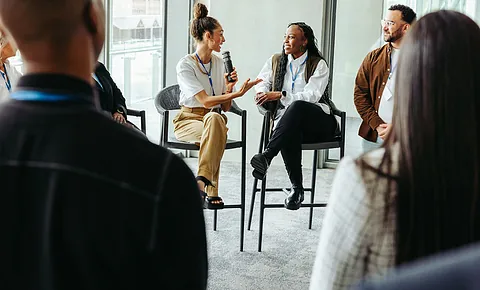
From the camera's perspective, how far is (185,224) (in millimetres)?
982

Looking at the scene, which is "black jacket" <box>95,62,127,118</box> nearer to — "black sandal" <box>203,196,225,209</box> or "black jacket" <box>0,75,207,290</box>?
"black sandal" <box>203,196,225,209</box>

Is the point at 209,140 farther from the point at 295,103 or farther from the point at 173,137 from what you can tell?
the point at 295,103

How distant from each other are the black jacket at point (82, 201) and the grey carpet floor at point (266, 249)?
2.57 meters

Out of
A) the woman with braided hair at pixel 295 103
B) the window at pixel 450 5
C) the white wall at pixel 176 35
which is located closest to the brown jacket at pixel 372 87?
the woman with braided hair at pixel 295 103

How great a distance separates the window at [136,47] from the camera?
575cm

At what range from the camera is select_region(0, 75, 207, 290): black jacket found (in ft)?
3.05

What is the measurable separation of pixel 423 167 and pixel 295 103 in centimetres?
290

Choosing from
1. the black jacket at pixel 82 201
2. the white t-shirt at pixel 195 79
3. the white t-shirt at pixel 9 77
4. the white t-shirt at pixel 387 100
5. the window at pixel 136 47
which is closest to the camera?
the black jacket at pixel 82 201

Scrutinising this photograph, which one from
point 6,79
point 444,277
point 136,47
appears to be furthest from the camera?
point 136,47

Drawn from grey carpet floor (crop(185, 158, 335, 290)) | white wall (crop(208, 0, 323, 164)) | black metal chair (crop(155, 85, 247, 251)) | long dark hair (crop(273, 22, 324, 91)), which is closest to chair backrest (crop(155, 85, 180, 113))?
black metal chair (crop(155, 85, 247, 251))

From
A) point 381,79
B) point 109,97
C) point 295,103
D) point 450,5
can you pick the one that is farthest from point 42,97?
point 450,5

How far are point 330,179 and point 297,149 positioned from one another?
1.86 m

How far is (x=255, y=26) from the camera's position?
610 centimetres

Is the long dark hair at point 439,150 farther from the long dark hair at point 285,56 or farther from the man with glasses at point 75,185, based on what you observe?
the long dark hair at point 285,56
